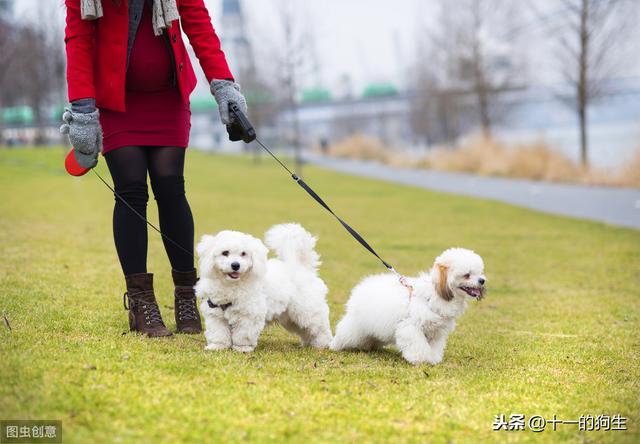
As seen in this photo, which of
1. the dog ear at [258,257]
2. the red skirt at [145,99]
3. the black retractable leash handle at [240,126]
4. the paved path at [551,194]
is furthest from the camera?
the paved path at [551,194]

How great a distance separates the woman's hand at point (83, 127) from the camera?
405cm

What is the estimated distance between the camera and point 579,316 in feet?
22.0

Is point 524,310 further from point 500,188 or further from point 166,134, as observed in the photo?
point 500,188

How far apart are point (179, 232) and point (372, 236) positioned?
7955 millimetres

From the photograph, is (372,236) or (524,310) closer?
(524,310)

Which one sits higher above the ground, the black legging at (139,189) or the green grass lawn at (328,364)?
the black legging at (139,189)

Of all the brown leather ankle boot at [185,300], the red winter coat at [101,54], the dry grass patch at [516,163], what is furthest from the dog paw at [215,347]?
the dry grass patch at [516,163]

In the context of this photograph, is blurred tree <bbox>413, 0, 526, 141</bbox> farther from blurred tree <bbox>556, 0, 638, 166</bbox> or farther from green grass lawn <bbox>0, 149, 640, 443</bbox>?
green grass lawn <bbox>0, 149, 640, 443</bbox>

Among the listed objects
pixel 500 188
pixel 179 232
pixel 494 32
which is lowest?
pixel 500 188

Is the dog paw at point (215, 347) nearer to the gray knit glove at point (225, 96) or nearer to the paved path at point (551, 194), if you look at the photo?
the gray knit glove at point (225, 96)

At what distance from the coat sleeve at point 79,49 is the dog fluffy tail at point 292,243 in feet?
4.60

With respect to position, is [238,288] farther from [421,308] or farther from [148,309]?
[421,308]

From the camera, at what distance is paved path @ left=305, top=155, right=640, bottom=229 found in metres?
14.5

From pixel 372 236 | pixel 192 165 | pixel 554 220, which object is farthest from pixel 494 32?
pixel 372 236
